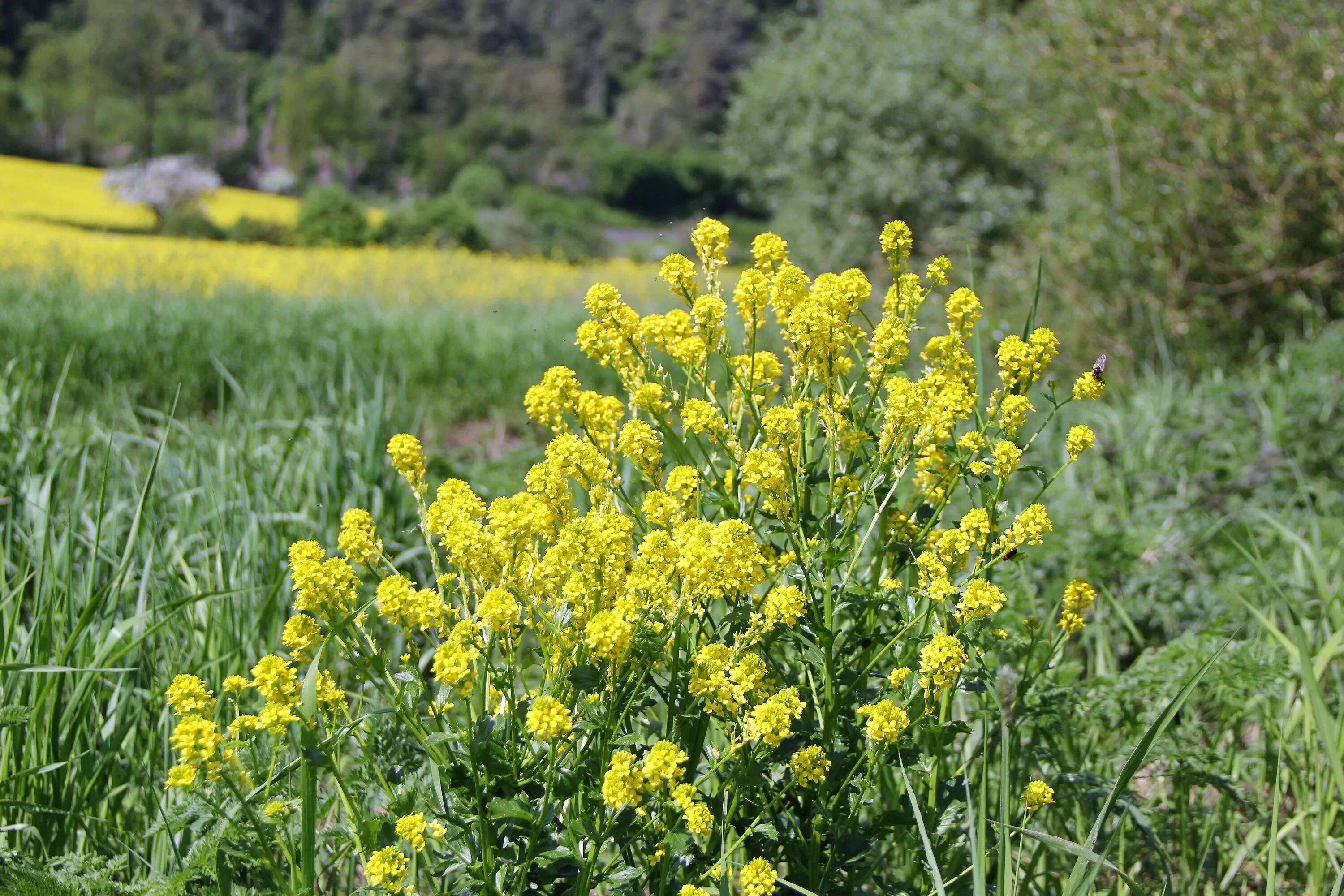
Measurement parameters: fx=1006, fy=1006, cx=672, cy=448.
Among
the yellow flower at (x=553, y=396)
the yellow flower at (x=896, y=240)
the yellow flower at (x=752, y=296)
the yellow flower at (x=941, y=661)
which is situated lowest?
the yellow flower at (x=941, y=661)

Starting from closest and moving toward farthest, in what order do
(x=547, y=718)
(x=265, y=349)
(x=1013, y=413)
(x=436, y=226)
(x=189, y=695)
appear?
(x=547, y=718) < (x=189, y=695) < (x=1013, y=413) < (x=265, y=349) < (x=436, y=226)

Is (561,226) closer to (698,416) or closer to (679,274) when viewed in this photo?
(679,274)

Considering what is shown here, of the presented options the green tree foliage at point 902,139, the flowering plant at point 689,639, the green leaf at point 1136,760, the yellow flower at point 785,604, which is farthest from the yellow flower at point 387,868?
the green tree foliage at point 902,139

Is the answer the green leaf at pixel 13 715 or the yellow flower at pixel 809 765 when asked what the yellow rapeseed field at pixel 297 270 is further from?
the yellow flower at pixel 809 765

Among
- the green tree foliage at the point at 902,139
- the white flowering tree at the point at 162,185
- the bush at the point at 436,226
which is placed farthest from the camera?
the white flowering tree at the point at 162,185

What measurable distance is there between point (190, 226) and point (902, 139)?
1253 centimetres

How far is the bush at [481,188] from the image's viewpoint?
95.7 ft

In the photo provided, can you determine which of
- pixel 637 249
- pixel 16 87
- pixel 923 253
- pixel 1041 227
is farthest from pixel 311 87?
pixel 1041 227

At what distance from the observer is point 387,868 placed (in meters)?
1.13

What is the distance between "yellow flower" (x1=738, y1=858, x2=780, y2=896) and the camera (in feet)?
3.83

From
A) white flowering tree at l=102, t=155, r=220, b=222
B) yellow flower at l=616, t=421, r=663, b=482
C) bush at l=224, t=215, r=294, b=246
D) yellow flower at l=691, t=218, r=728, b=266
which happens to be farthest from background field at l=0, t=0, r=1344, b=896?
white flowering tree at l=102, t=155, r=220, b=222

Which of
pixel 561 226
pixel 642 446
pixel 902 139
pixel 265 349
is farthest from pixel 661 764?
pixel 561 226

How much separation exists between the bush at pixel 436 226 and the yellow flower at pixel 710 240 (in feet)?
55.2

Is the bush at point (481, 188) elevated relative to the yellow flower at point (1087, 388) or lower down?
lower down
